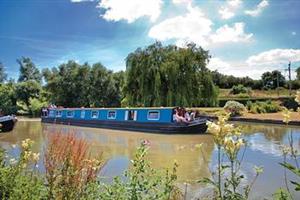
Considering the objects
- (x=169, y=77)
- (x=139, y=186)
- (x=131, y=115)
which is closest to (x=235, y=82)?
(x=169, y=77)

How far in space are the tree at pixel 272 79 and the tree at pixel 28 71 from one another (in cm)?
3151

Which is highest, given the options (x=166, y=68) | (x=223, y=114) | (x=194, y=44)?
(x=194, y=44)

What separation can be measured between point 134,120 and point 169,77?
4.61 m

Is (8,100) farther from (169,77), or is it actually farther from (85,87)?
(169,77)

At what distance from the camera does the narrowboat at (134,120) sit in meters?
17.6

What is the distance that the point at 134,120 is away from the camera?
19.9m

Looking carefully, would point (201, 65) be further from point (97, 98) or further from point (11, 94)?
point (11, 94)

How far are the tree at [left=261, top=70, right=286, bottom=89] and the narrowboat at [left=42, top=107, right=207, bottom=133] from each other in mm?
37322

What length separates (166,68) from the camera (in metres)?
23.4

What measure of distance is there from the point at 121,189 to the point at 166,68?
65.4ft

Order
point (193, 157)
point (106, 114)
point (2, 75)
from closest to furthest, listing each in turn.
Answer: point (193, 157), point (106, 114), point (2, 75)

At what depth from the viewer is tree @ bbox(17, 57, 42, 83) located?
58.4 metres

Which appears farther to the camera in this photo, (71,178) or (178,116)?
(178,116)

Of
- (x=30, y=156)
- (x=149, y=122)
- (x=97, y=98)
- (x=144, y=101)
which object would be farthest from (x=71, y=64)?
(x=30, y=156)
